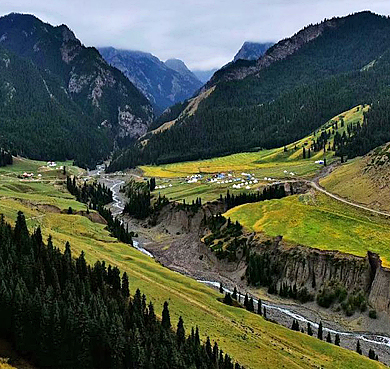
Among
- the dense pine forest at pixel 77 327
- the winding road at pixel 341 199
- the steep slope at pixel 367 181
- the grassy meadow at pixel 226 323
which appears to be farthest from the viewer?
the steep slope at pixel 367 181

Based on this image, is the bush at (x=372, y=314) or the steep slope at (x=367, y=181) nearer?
the bush at (x=372, y=314)

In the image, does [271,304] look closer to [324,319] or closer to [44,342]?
[324,319]

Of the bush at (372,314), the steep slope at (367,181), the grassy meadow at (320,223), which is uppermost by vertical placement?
the steep slope at (367,181)

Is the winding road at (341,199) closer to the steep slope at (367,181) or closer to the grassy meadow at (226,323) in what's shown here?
the steep slope at (367,181)

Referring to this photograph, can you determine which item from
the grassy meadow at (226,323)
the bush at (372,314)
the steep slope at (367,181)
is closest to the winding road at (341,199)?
the steep slope at (367,181)

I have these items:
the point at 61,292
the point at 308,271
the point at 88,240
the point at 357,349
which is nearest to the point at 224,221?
the point at 308,271

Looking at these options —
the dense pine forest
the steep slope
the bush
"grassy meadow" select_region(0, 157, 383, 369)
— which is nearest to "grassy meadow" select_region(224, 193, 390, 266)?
the steep slope

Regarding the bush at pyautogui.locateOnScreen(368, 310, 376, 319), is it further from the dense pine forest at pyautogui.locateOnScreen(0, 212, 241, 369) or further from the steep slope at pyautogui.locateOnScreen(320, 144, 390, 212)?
the dense pine forest at pyautogui.locateOnScreen(0, 212, 241, 369)
